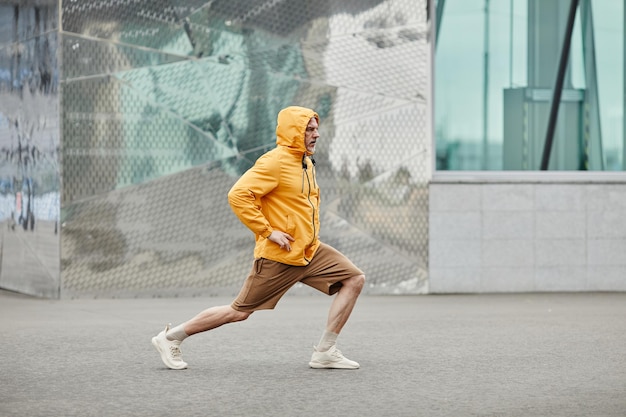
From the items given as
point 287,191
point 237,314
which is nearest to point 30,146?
point 237,314

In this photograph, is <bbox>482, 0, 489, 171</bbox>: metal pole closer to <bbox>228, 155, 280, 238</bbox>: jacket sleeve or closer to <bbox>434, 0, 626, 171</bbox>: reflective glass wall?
<bbox>434, 0, 626, 171</bbox>: reflective glass wall

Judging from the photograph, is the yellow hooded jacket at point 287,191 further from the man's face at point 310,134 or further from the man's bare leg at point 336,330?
the man's bare leg at point 336,330

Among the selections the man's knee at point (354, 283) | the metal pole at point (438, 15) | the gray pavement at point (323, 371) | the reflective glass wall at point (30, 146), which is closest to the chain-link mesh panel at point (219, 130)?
the reflective glass wall at point (30, 146)

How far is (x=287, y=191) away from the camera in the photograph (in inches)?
310

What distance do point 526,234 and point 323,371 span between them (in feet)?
21.9

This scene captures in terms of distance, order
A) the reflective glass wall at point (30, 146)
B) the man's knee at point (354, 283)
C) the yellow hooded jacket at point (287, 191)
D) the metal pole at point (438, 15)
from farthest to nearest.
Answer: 1. the metal pole at point (438, 15)
2. the reflective glass wall at point (30, 146)
3. the man's knee at point (354, 283)
4. the yellow hooded jacket at point (287, 191)

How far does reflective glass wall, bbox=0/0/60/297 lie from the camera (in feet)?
43.6

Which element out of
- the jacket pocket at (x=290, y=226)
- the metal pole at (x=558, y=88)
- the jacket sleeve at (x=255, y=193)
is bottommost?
the jacket pocket at (x=290, y=226)

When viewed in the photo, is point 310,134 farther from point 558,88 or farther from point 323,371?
point 558,88

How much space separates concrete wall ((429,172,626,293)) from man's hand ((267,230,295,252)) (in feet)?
20.6

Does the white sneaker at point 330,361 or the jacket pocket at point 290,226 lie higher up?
the jacket pocket at point 290,226

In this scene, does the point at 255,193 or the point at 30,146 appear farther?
the point at 30,146

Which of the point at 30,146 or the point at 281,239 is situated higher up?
the point at 30,146

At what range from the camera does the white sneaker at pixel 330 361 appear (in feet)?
26.0
